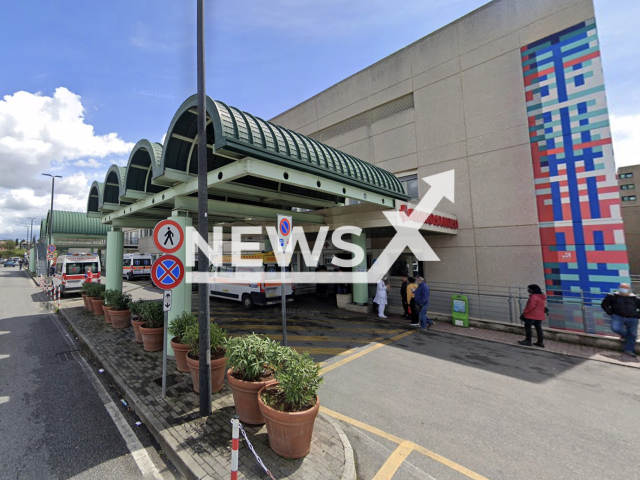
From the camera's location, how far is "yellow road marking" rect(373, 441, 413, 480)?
3.14 meters

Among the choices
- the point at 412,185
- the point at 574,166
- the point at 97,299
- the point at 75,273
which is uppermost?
the point at 412,185

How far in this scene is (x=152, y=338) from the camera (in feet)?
21.7

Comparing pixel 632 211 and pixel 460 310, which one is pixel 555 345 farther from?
pixel 632 211

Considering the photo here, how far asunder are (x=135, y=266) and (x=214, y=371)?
86.6ft

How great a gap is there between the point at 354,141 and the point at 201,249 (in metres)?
14.1

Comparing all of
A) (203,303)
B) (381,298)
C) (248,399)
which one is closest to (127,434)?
(248,399)

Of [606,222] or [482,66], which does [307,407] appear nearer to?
[606,222]

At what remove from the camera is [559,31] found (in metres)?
10.0


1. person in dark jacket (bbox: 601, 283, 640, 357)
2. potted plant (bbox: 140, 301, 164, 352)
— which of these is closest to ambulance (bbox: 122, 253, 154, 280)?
potted plant (bbox: 140, 301, 164, 352)

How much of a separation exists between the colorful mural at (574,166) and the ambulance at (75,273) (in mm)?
22626

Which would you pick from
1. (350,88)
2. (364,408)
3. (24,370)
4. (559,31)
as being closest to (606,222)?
(559,31)

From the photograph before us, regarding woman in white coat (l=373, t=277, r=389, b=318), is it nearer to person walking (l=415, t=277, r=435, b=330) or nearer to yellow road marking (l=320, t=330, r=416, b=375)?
person walking (l=415, t=277, r=435, b=330)

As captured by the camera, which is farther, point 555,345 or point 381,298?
point 381,298

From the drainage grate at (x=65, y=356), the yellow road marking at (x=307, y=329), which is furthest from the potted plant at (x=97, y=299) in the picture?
the yellow road marking at (x=307, y=329)
